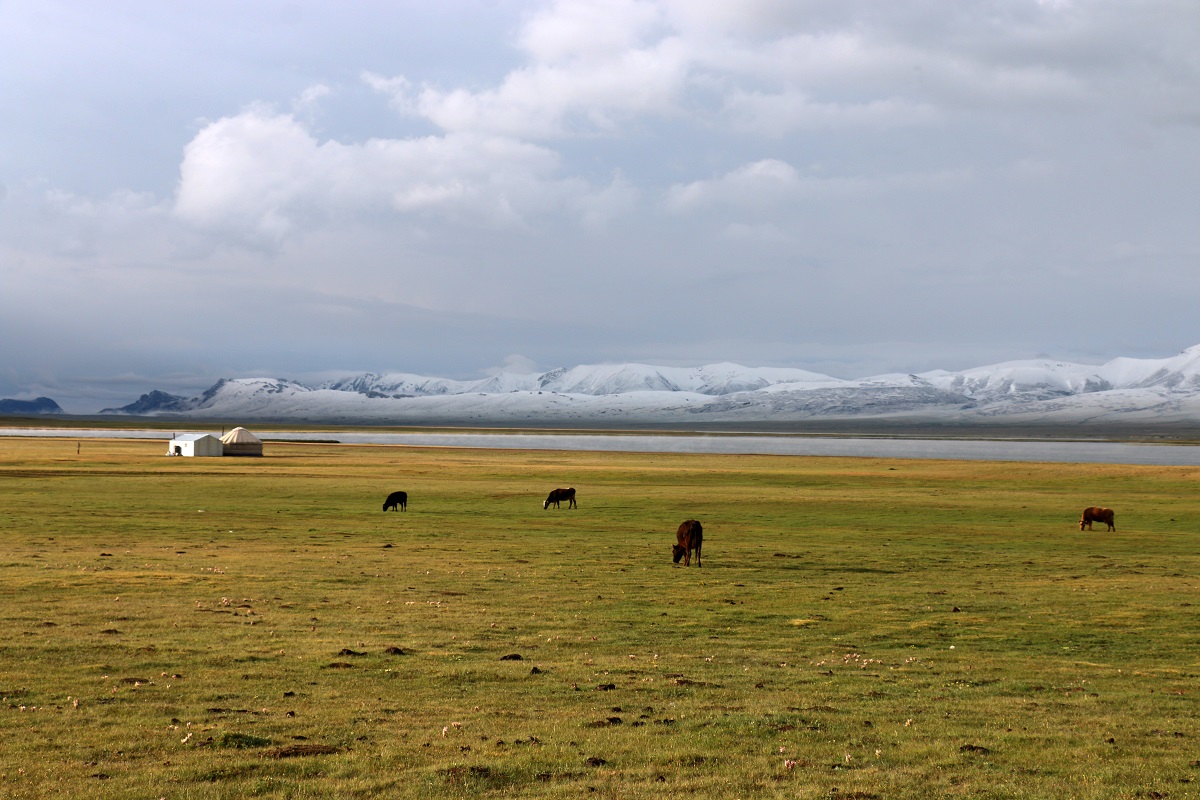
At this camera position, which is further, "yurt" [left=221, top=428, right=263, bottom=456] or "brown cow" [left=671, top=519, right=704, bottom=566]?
"yurt" [left=221, top=428, right=263, bottom=456]

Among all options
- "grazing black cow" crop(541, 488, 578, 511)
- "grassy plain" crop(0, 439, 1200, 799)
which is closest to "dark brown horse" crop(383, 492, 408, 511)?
"grazing black cow" crop(541, 488, 578, 511)

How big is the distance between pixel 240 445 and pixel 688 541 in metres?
84.8

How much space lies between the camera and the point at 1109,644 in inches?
669

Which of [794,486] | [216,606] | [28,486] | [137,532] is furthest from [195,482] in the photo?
[216,606]

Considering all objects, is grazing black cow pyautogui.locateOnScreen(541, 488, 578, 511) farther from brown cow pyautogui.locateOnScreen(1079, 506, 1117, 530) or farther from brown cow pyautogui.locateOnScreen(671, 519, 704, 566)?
brown cow pyautogui.locateOnScreen(1079, 506, 1117, 530)

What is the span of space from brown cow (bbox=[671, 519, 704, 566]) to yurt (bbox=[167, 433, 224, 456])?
268 feet

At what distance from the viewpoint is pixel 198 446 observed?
96.7 m

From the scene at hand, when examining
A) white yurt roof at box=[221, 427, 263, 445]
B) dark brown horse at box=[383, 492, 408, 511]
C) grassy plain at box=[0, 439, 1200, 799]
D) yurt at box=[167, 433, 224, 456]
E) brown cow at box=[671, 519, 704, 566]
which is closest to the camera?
grassy plain at box=[0, 439, 1200, 799]

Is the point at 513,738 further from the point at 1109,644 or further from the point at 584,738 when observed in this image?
the point at 1109,644

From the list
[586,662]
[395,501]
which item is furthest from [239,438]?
[586,662]

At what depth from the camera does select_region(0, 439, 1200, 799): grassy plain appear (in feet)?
31.5

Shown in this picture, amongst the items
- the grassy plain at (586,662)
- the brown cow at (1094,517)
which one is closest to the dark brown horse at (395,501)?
the grassy plain at (586,662)

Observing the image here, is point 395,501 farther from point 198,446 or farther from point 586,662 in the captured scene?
point 198,446

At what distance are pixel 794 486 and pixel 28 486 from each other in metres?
44.8
